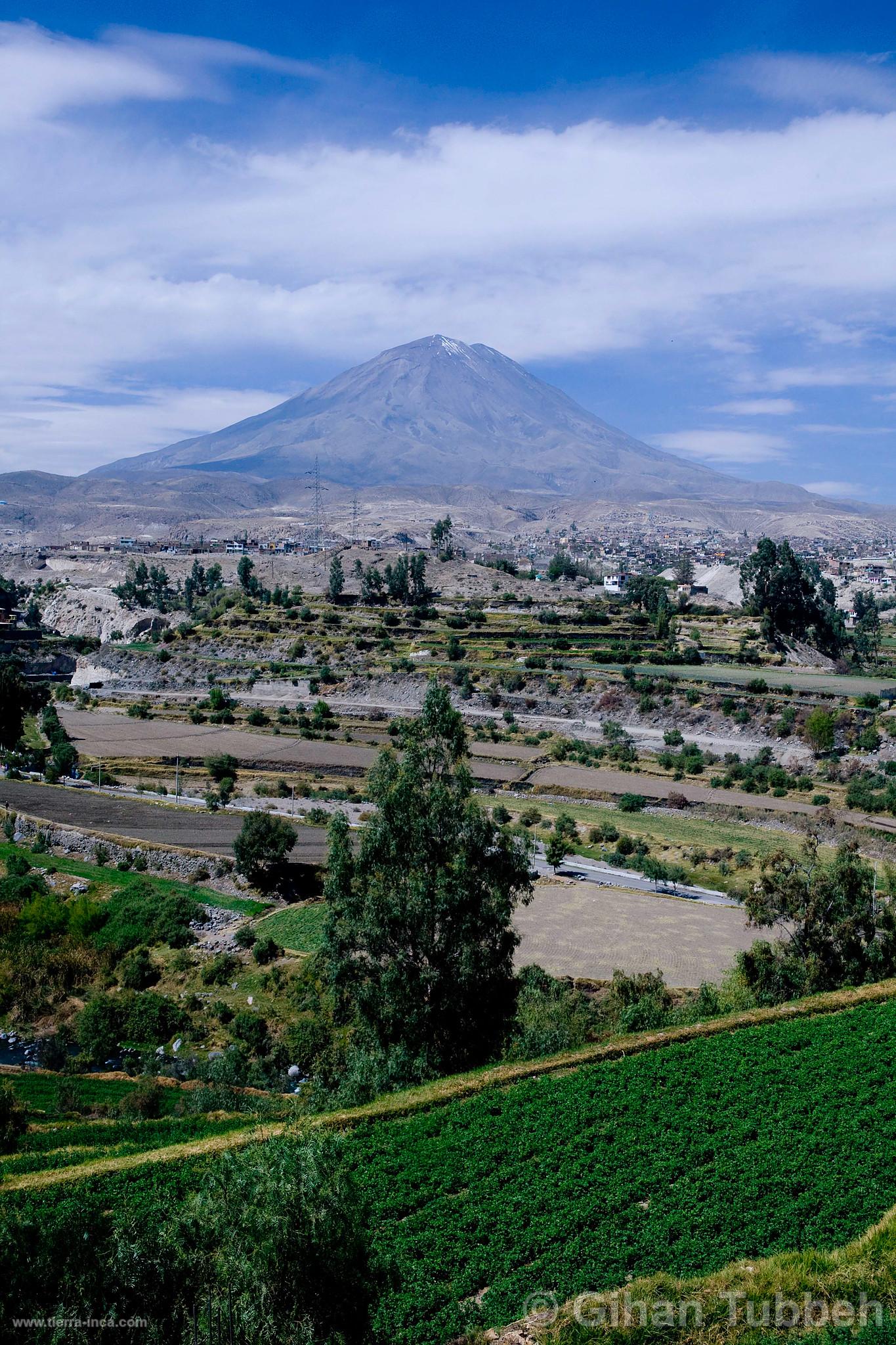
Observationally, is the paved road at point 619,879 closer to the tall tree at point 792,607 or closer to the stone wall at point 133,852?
the stone wall at point 133,852

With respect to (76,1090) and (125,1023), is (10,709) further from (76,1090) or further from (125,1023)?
(76,1090)

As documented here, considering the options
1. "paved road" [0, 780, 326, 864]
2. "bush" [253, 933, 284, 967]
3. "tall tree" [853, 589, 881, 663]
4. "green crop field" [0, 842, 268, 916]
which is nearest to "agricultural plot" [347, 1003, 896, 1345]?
"bush" [253, 933, 284, 967]

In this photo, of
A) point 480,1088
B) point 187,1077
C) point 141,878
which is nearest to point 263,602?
point 141,878

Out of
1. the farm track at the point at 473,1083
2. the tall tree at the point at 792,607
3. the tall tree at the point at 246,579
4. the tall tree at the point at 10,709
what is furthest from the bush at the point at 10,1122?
the tall tree at the point at 246,579

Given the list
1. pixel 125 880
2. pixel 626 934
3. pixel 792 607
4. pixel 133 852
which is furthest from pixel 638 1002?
pixel 792 607

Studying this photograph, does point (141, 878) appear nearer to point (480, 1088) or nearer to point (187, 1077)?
point (187, 1077)
